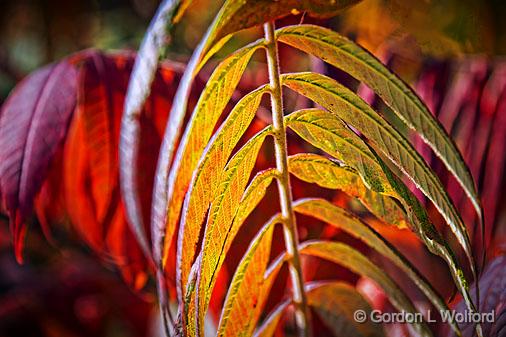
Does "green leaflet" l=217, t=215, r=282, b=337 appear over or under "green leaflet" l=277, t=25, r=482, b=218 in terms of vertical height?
under

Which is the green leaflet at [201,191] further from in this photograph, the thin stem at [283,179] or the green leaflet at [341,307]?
the green leaflet at [341,307]

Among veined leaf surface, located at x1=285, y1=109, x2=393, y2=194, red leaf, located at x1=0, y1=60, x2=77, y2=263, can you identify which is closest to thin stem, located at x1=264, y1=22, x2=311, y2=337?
veined leaf surface, located at x1=285, y1=109, x2=393, y2=194

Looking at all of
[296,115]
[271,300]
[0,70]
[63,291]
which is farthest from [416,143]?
[0,70]

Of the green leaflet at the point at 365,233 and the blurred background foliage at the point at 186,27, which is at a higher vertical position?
the blurred background foliage at the point at 186,27

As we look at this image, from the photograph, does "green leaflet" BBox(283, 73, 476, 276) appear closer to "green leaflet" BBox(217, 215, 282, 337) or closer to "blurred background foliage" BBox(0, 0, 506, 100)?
"green leaflet" BBox(217, 215, 282, 337)

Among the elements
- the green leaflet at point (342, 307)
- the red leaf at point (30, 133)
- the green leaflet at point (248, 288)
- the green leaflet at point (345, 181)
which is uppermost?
the green leaflet at point (345, 181)

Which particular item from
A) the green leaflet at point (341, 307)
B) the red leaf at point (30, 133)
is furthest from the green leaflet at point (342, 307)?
the red leaf at point (30, 133)

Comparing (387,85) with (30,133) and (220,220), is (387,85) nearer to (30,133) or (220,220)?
(220,220)
